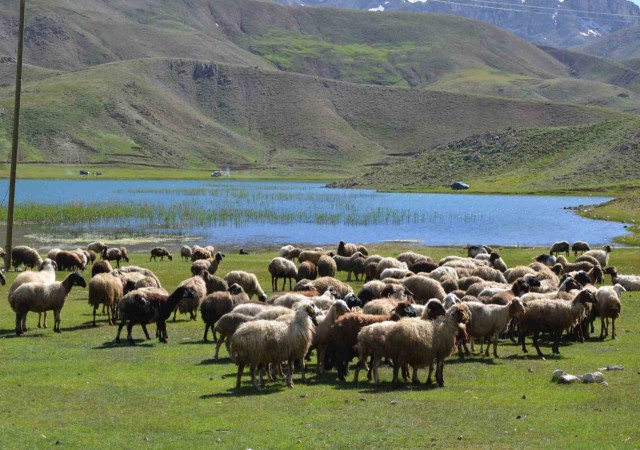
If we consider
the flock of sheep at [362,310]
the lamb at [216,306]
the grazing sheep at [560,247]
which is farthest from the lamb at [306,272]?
the grazing sheep at [560,247]

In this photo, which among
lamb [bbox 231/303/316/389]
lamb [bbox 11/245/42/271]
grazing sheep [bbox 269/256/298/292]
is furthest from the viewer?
lamb [bbox 11/245/42/271]

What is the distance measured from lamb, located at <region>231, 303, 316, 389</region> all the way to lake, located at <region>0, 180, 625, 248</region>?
136 feet

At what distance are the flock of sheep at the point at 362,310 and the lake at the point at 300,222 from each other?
30.0 meters

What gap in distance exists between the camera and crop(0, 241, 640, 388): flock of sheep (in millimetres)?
16344

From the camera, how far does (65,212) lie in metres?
76.4

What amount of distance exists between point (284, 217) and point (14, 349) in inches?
2429

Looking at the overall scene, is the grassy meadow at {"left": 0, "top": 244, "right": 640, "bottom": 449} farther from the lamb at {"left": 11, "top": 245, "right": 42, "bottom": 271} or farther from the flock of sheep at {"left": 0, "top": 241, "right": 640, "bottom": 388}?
the lamb at {"left": 11, "top": 245, "right": 42, "bottom": 271}

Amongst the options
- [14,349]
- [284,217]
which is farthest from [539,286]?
[284,217]

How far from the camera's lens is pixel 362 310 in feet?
67.1

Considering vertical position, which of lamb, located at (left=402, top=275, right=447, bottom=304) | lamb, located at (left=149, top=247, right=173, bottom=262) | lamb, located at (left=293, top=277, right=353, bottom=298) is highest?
lamb, located at (left=402, top=275, right=447, bottom=304)

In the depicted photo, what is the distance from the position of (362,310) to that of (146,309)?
5.67 meters

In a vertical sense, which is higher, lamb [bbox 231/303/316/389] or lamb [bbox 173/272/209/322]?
lamb [bbox 231/303/316/389]

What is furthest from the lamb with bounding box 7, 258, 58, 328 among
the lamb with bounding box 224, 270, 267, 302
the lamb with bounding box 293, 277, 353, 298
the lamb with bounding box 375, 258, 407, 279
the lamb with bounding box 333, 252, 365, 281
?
the lamb with bounding box 333, 252, 365, 281

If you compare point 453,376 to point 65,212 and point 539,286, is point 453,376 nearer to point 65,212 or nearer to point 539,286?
point 539,286
